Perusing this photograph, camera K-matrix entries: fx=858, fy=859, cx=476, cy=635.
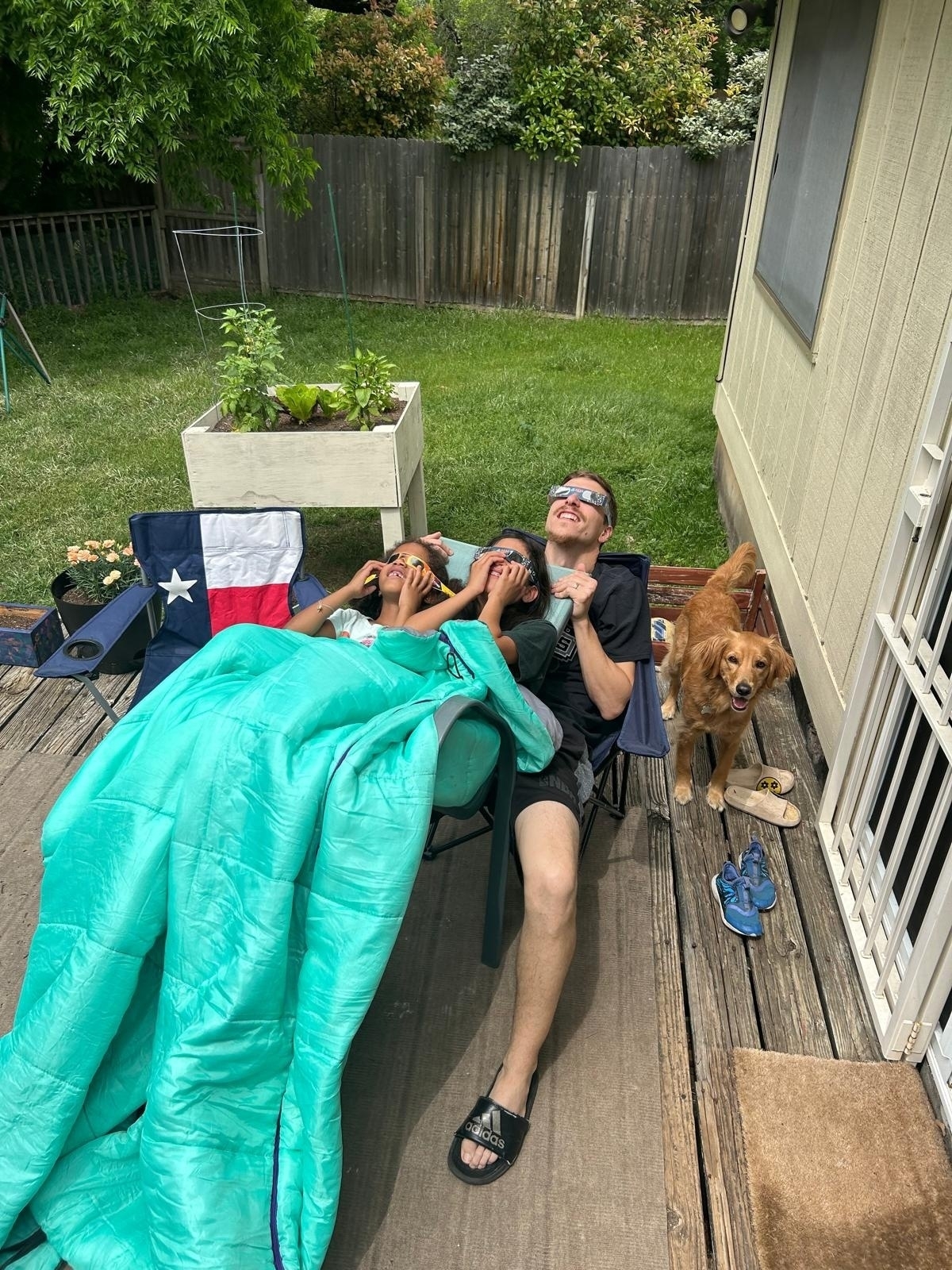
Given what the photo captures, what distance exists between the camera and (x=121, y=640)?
3492 millimetres

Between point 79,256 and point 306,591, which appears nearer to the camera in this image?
point 306,591

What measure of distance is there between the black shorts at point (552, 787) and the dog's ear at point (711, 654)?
0.61 m

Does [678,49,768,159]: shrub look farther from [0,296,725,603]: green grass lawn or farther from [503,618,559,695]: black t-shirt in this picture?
[503,618,559,695]: black t-shirt

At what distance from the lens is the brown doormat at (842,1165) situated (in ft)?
5.67

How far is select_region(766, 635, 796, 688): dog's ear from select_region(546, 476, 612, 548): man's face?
2.05ft

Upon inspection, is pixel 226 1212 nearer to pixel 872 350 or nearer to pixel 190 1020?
pixel 190 1020

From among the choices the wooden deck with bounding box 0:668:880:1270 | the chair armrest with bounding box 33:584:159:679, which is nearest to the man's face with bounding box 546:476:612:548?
the wooden deck with bounding box 0:668:880:1270

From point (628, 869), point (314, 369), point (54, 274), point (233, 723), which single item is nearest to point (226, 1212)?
point (233, 723)

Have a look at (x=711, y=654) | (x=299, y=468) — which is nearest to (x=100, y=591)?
(x=299, y=468)

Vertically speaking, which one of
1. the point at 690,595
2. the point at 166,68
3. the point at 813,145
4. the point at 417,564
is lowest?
the point at 690,595

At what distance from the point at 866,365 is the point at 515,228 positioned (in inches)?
315

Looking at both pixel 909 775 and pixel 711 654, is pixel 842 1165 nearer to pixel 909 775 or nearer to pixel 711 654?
pixel 909 775

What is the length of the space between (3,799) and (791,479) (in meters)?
3.24

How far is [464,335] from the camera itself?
8.84 metres
